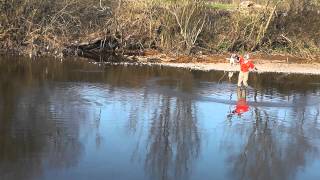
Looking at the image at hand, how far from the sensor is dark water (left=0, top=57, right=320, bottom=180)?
12.0m

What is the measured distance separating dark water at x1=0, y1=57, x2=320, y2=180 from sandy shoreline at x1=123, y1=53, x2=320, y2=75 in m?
6.05

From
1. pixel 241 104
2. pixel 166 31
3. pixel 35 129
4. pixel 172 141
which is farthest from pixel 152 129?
pixel 166 31

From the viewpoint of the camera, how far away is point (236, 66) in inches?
1246

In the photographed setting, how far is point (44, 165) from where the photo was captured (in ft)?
38.6

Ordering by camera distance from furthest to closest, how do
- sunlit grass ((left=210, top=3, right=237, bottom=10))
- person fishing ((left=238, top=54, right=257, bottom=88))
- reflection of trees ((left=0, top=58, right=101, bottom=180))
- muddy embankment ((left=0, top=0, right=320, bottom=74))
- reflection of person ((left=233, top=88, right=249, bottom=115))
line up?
sunlit grass ((left=210, top=3, right=237, bottom=10)) → muddy embankment ((left=0, top=0, right=320, bottom=74)) → person fishing ((left=238, top=54, right=257, bottom=88)) → reflection of person ((left=233, top=88, right=249, bottom=115)) → reflection of trees ((left=0, top=58, right=101, bottom=180))

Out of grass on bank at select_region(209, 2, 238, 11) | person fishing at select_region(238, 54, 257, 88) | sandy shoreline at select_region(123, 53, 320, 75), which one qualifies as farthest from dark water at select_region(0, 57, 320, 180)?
grass on bank at select_region(209, 2, 238, 11)

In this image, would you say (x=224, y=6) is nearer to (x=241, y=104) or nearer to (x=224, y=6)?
(x=224, y=6)

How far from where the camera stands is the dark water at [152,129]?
1202 cm

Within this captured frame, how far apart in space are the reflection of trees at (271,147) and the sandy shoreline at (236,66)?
12.7 metres

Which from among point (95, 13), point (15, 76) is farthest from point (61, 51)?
point (15, 76)

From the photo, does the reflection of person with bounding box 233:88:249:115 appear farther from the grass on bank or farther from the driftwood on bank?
the grass on bank

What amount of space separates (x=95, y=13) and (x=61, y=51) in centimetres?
560

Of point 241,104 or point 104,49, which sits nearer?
point 241,104

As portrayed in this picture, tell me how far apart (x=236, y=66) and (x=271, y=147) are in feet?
57.9
